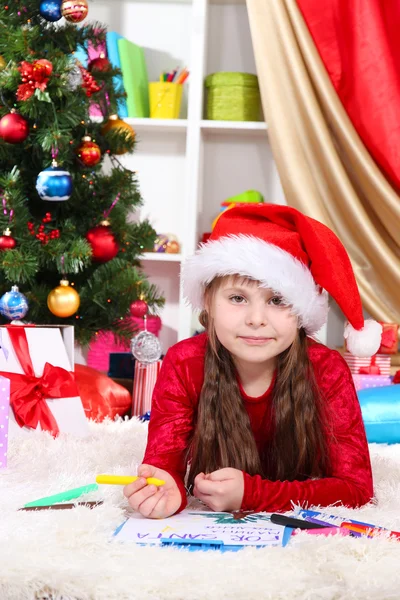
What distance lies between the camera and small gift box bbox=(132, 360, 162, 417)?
6.78 ft

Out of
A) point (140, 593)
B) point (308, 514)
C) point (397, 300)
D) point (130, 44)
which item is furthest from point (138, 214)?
point (140, 593)

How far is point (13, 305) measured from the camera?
75.4 inches

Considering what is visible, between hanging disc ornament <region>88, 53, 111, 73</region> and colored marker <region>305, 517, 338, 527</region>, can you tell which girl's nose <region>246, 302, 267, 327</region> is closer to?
colored marker <region>305, 517, 338, 527</region>

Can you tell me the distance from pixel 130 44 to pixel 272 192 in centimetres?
70

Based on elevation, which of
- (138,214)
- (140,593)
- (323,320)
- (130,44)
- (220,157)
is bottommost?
(140,593)

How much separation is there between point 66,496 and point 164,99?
1.84 meters

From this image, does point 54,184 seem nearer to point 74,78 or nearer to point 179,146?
point 74,78

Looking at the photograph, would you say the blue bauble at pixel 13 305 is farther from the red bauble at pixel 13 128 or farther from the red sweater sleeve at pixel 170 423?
the red sweater sleeve at pixel 170 423

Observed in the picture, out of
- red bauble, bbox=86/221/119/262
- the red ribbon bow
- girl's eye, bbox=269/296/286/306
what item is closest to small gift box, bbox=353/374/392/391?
red bauble, bbox=86/221/119/262

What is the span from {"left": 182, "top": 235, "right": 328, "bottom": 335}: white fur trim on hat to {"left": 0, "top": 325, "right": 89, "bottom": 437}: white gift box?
0.55 metres

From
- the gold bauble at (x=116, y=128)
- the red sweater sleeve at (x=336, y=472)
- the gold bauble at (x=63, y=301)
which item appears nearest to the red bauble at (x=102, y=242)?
the gold bauble at (x=63, y=301)

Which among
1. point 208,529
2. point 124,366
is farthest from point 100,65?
point 208,529

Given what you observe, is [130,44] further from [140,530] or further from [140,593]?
[140,593]

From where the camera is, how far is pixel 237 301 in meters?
1.15
